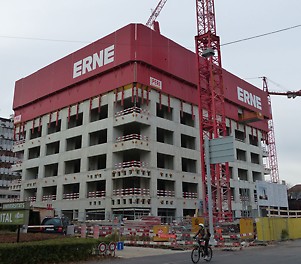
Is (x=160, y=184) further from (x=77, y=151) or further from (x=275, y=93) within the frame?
(x=275, y=93)

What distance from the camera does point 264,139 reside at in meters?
72.3

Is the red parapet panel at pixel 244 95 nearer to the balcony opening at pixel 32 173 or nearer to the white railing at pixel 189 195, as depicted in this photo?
the white railing at pixel 189 195

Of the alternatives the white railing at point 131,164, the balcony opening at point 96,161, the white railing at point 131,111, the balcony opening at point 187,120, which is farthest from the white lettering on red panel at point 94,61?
the balcony opening at point 187,120

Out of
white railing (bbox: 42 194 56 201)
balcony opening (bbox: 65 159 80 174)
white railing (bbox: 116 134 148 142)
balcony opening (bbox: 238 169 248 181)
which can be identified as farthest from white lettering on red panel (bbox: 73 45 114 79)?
balcony opening (bbox: 238 169 248 181)

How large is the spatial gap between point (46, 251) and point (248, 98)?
58155 millimetres

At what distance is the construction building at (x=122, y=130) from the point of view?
152 ft

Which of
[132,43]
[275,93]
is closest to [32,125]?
[132,43]

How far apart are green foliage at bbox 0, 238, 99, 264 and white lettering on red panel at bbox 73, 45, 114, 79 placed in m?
35.7

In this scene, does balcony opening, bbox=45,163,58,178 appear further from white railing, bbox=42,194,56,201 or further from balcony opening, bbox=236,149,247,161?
balcony opening, bbox=236,149,247,161

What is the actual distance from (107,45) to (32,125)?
22.0 meters

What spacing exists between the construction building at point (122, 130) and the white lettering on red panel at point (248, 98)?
437mm

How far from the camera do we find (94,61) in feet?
169

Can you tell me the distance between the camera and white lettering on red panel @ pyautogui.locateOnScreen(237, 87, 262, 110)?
64.6 metres

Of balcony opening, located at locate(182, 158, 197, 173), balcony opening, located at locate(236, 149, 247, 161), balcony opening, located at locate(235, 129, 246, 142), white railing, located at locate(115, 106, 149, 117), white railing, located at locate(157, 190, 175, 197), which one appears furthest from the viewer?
balcony opening, located at locate(235, 129, 246, 142)
